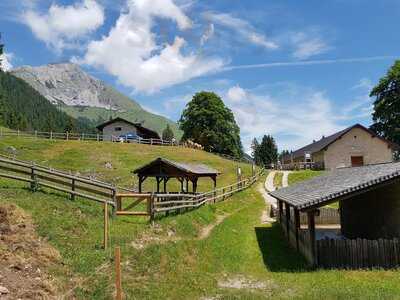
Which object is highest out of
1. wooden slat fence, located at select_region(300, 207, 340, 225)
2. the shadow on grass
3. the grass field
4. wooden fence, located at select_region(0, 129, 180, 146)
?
wooden fence, located at select_region(0, 129, 180, 146)

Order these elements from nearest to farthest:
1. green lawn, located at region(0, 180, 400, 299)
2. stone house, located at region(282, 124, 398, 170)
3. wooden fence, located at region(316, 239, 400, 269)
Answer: green lawn, located at region(0, 180, 400, 299) → wooden fence, located at region(316, 239, 400, 269) → stone house, located at region(282, 124, 398, 170)

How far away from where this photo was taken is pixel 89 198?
20.1 meters

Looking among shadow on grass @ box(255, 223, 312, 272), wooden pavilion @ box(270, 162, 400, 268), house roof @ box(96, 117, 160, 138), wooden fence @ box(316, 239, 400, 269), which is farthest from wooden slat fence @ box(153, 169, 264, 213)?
house roof @ box(96, 117, 160, 138)

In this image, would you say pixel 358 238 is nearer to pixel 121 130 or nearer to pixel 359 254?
pixel 359 254

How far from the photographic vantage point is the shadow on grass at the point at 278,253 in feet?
56.3

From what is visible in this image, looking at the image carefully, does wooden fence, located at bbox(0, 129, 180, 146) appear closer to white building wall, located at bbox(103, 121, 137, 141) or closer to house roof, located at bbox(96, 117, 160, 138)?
white building wall, located at bbox(103, 121, 137, 141)

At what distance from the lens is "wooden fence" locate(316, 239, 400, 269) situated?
54.1 feet

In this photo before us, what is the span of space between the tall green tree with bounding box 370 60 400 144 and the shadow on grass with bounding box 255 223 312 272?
44.2 meters

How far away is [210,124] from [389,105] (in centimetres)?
3356

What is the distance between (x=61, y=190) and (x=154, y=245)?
649cm

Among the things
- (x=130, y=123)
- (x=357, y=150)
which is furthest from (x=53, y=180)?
(x=130, y=123)

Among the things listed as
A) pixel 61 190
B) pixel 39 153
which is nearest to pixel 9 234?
pixel 61 190

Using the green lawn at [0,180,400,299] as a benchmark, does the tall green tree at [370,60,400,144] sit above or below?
above

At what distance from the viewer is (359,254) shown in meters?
16.6
